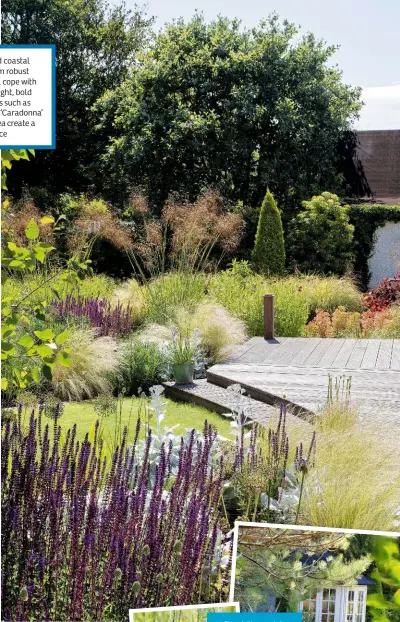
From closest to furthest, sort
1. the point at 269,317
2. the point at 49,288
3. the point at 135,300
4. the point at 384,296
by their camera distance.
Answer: the point at 269,317 → the point at 49,288 → the point at 135,300 → the point at 384,296

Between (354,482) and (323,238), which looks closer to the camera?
(354,482)

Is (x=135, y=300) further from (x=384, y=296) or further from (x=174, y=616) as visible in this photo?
(x=174, y=616)

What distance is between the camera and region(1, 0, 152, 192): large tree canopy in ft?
68.8

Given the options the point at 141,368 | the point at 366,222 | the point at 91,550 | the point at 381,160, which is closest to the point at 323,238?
the point at 366,222

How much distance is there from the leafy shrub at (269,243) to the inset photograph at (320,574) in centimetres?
1343

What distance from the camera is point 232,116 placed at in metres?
18.5

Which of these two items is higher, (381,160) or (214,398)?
(381,160)

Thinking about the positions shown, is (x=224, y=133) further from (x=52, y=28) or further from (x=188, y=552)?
(x=188, y=552)

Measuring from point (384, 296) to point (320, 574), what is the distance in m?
10.4

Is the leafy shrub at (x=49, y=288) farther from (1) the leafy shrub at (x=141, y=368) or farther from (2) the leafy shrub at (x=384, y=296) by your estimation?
(2) the leafy shrub at (x=384, y=296)

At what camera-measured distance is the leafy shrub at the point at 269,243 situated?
53.1ft

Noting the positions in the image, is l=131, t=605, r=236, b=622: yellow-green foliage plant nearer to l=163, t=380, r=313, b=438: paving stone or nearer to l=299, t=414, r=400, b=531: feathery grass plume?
l=299, t=414, r=400, b=531: feathery grass plume

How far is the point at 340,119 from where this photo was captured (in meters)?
19.1

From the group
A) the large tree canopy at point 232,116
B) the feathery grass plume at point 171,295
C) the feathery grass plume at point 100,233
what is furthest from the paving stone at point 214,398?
the large tree canopy at point 232,116
